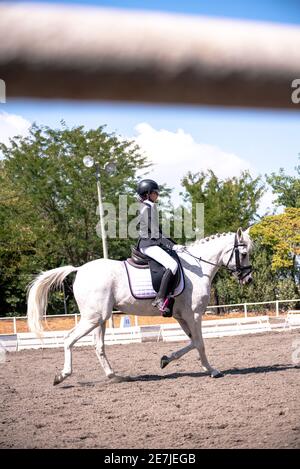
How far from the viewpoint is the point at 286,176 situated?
39.3m

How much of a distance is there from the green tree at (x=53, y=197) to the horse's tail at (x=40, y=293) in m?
21.1

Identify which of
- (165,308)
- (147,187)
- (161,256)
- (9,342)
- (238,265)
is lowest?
(9,342)

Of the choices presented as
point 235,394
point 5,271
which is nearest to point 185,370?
point 235,394

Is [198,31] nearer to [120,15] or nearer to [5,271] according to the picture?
[120,15]

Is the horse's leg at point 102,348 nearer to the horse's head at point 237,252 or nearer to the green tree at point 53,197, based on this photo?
the horse's head at point 237,252

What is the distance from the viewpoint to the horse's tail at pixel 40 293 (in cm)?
877

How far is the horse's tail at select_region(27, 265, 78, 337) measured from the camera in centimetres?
877

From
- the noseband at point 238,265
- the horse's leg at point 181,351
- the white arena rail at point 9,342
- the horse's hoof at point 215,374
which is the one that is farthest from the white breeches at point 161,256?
the white arena rail at point 9,342

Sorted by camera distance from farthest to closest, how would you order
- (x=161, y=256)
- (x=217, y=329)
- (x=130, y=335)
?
(x=217, y=329) → (x=130, y=335) → (x=161, y=256)

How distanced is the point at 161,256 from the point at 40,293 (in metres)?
1.93

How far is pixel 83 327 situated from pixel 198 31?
7899mm

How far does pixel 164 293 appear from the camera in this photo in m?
8.09

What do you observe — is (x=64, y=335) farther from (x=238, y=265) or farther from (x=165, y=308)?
(x=165, y=308)

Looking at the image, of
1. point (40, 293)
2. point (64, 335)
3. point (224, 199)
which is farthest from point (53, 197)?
point (40, 293)
